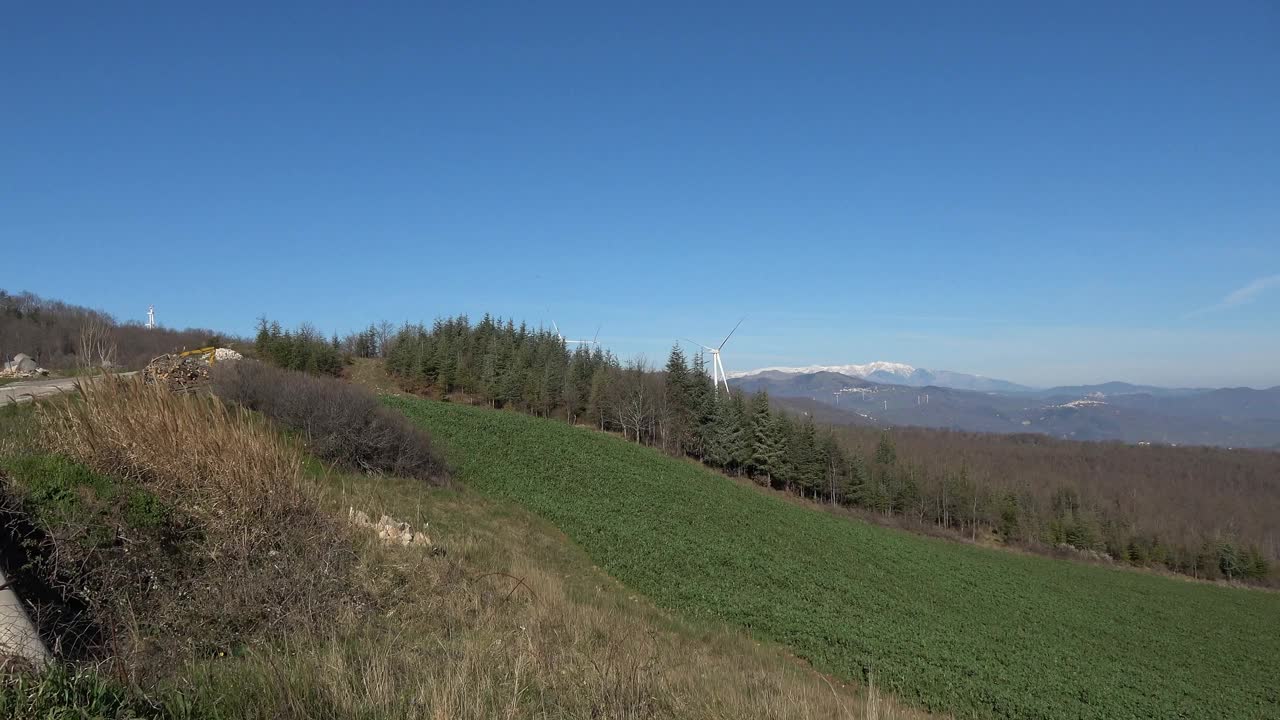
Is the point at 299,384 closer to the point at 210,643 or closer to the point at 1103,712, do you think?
the point at 210,643

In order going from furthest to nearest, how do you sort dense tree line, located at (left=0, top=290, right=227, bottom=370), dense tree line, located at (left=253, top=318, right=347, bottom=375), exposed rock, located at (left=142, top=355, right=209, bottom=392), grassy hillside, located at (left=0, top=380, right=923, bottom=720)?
dense tree line, located at (left=253, top=318, right=347, bottom=375) < dense tree line, located at (left=0, top=290, right=227, bottom=370) < exposed rock, located at (left=142, top=355, right=209, bottom=392) < grassy hillside, located at (left=0, top=380, right=923, bottom=720)

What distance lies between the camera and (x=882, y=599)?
71.6 feet

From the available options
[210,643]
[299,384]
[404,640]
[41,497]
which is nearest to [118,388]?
[41,497]

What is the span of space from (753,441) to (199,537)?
194ft

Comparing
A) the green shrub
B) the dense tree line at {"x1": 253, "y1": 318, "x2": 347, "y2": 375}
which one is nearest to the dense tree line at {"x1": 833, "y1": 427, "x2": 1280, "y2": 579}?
the dense tree line at {"x1": 253, "y1": 318, "x2": 347, "y2": 375}

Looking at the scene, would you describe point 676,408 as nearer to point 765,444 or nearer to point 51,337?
point 765,444

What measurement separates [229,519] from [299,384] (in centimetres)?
1603

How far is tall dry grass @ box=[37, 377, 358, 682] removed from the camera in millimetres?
5195

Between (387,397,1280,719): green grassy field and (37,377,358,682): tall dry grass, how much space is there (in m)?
9.59

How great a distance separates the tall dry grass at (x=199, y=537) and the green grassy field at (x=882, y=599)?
9592 millimetres

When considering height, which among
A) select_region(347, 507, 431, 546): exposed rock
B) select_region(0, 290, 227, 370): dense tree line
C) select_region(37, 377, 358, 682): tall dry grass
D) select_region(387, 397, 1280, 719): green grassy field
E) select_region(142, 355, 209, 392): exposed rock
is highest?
select_region(0, 290, 227, 370): dense tree line

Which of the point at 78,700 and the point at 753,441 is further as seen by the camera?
the point at 753,441

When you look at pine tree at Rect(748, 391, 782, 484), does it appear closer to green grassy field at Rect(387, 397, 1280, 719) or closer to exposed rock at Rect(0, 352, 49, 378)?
green grassy field at Rect(387, 397, 1280, 719)

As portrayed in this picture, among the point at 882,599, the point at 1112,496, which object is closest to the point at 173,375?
the point at 882,599
